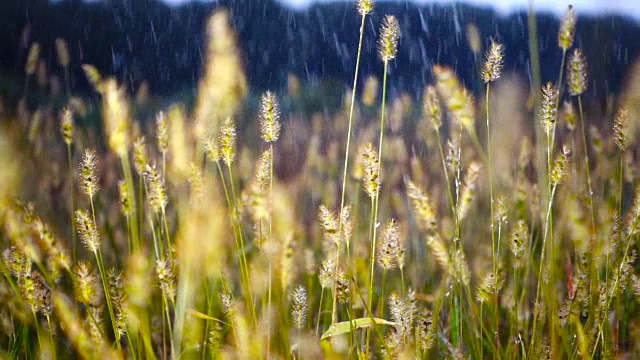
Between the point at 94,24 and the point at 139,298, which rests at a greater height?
the point at 94,24

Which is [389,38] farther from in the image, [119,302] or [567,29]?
[119,302]

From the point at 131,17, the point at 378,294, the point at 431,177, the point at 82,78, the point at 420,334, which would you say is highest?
the point at 131,17

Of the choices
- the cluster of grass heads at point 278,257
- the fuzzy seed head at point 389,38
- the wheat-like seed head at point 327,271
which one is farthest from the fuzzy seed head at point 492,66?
the wheat-like seed head at point 327,271

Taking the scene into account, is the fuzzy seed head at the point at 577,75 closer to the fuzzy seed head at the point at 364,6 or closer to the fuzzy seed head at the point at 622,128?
the fuzzy seed head at the point at 622,128

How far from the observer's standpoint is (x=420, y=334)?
3.24ft

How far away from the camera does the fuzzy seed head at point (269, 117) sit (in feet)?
3.26

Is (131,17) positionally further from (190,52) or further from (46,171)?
(46,171)

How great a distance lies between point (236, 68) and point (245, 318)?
381mm

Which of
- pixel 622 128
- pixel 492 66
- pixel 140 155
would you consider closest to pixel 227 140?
pixel 140 155

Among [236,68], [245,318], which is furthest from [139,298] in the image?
[236,68]

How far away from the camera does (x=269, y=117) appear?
1.01 metres

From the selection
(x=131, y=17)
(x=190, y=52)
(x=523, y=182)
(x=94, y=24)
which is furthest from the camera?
(x=131, y=17)

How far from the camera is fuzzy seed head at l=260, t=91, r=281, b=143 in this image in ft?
3.26

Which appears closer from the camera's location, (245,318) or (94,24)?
(245,318)
